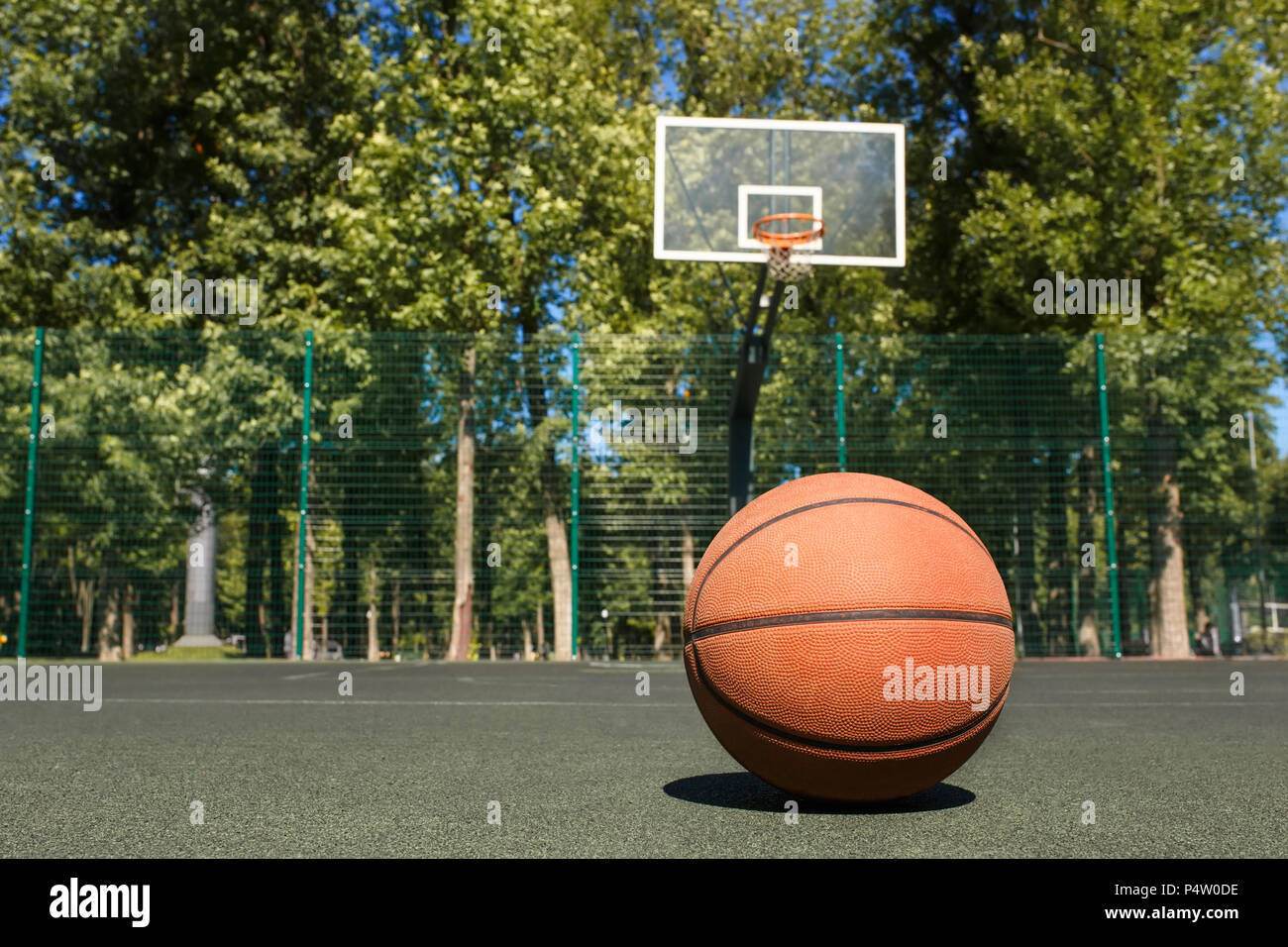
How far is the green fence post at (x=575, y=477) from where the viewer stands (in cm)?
1355

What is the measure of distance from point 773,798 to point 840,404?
9989 millimetres

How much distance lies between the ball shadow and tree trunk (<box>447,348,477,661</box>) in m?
9.64

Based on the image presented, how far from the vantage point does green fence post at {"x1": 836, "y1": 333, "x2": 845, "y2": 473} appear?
13.7 metres

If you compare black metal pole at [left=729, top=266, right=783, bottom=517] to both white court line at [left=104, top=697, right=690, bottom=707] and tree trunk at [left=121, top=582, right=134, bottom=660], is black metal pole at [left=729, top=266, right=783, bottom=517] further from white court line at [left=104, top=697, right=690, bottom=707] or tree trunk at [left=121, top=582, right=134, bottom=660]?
tree trunk at [left=121, top=582, right=134, bottom=660]

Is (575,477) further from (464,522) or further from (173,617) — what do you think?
(173,617)

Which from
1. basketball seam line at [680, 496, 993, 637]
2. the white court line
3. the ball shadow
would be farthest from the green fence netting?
basketball seam line at [680, 496, 993, 637]

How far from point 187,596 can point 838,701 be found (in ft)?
37.7

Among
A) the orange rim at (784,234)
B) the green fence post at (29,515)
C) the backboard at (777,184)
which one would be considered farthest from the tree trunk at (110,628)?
the orange rim at (784,234)

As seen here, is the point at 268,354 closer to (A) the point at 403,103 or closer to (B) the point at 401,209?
(B) the point at 401,209

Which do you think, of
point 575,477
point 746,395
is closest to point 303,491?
point 575,477

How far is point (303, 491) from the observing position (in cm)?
1372

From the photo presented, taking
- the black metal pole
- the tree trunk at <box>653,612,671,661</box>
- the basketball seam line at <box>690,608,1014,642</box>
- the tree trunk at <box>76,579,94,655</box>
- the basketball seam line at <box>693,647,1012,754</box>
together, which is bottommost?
the tree trunk at <box>653,612,671,661</box>
